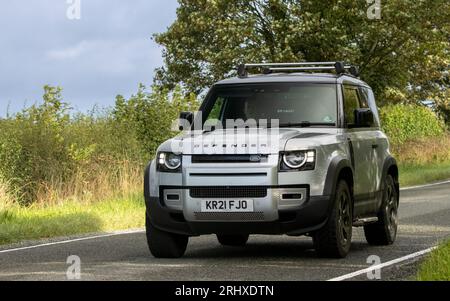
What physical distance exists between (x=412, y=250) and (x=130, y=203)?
24.3 ft

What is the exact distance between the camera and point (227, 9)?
41.4m

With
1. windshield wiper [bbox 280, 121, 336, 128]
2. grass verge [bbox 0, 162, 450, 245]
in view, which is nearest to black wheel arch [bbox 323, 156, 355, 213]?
windshield wiper [bbox 280, 121, 336, 128]

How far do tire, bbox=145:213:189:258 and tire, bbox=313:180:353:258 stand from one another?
5.12 feet

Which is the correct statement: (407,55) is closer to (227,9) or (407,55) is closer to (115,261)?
(227,9)

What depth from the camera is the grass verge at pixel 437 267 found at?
875 cm

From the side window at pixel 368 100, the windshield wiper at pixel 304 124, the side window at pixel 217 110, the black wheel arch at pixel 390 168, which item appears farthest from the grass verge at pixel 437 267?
the side window at pixel 368 100

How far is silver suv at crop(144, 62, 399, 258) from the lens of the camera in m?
10.8

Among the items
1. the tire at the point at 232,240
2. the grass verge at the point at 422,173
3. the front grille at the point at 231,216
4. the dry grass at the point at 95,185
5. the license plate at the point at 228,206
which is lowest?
the grass verge at the point at 422,173

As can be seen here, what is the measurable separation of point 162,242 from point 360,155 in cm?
257

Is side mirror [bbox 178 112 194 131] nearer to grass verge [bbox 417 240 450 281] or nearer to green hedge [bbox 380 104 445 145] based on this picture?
grass verge [bbox 417 240 450 281]

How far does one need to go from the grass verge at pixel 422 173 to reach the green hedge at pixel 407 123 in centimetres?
830

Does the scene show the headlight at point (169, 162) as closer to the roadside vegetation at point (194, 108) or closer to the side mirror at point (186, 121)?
the side mirror at point (186, 121)

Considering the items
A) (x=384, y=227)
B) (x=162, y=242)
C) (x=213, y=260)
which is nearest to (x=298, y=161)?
(x=213, y=260)
